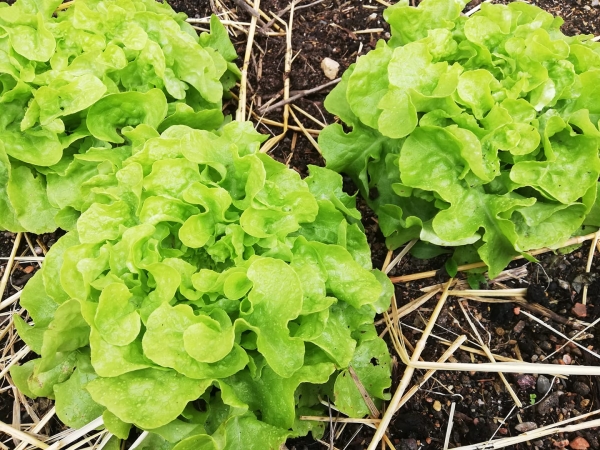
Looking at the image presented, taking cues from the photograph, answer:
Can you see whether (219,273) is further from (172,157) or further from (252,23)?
(252,23)

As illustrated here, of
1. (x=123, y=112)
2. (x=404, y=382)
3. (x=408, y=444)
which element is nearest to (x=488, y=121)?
(x=404, y=382)

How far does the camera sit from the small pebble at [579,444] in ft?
9.14

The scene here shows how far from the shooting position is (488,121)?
250cm

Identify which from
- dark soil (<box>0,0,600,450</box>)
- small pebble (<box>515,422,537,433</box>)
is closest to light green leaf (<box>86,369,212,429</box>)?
dark soil (<box>0,0,600,450</box>)

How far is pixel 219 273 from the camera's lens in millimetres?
2225

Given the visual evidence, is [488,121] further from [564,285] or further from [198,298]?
[198,298]

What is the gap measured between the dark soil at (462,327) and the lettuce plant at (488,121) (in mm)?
423

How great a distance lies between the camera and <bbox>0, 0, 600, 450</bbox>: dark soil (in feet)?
9.33

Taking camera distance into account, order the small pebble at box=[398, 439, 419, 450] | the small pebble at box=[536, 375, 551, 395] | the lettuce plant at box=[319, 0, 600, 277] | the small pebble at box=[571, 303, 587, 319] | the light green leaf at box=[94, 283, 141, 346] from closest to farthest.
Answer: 1. the light green leaf at box=[94, 283, 141, 346]
2. the lettuce plant at box=[319, 0, 600, 277]
3. the small pebble at box=[398, 439, 419, 450]
4. the small pebble at box=[536, 375, 551, 395]
5. the small pebble at box=[571, 303, 587, 319]

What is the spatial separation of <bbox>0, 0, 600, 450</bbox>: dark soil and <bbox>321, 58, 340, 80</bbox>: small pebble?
0.06 metres

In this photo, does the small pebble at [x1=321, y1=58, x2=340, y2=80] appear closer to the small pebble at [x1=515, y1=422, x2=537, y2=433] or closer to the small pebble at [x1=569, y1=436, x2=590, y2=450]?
the small pebble at [x1=515, y1=422, x2=537, y2=433]

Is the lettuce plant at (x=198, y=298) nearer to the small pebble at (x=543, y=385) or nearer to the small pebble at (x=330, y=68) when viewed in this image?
the small pebble at (x=543, y=385)

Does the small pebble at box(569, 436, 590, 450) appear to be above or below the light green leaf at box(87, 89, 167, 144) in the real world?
below

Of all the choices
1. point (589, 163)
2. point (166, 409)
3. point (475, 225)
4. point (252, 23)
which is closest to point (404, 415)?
point (475, 225)
